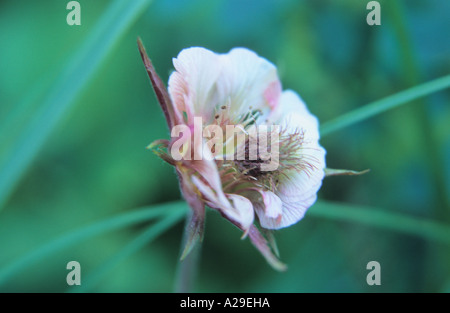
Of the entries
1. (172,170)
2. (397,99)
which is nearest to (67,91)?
(172,170)

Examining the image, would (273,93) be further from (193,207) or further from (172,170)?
(172,170)

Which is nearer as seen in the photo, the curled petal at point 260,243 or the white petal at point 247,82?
the curled petal at point 260,243

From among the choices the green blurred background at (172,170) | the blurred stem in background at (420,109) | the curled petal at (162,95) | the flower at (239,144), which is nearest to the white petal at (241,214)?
the flower at (239,144)

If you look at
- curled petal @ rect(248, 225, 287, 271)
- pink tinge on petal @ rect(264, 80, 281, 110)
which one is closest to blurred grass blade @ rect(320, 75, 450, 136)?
pink tinge on petal @ rect(264, 80, 281, 110)

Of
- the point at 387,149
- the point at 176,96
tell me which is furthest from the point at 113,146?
the point at 387,149

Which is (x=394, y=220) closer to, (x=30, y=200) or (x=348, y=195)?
(x=348, y=195)

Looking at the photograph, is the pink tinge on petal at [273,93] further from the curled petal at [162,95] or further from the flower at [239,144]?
the curled petal at [162,95]

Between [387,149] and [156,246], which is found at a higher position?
[387,149]
